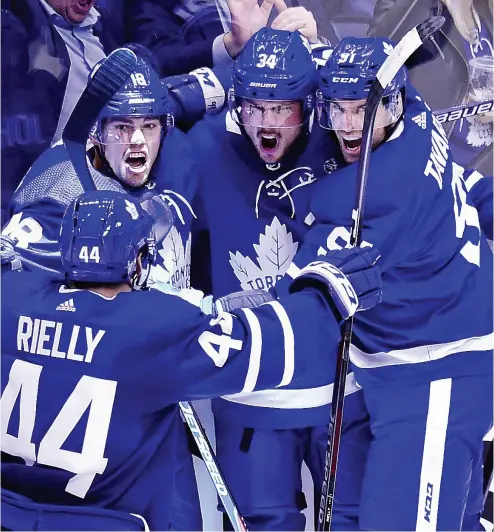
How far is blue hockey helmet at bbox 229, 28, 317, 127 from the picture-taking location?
2.32 metres

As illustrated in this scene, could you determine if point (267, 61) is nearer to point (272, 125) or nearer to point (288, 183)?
point (272, 125)

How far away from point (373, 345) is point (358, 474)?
0.34 m

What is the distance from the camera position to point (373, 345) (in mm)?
2518

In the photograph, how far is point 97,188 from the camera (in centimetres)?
246

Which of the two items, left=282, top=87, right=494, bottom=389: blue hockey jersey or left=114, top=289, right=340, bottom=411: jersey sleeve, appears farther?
left=282, top=87, right=494, bottom=389: blue hockey jersey

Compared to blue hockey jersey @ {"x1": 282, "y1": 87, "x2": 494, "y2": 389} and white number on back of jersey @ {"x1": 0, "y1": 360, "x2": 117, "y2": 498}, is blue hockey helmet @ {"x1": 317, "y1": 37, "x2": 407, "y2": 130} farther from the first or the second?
white number on back of jersey @ {"x1": 0, "y1": 360, "x2": 117, "y2": 498}

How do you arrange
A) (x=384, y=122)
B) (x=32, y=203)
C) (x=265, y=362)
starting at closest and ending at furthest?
(x=265, y=362) → (x=384, y=122) → (x=32, y=203)

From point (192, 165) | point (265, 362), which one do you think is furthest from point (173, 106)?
point (265, 362)

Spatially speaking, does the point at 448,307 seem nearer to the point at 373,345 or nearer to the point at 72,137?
the point at 373,345

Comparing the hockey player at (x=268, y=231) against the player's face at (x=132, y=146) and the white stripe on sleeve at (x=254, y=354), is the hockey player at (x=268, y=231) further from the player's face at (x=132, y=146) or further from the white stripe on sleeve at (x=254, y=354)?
the white stripe on sleeve at (x=254, y=354)

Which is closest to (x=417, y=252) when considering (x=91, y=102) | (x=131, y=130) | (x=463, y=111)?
(x=463, y=111)

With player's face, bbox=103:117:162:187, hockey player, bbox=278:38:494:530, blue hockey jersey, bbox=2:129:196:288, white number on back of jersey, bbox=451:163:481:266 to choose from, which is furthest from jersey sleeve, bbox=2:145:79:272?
white number on back of jersey, bbox=451:163:481:266

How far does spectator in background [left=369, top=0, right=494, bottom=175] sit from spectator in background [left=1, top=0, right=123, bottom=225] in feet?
2.30

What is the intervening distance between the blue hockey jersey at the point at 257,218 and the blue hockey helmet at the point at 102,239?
437 millimetres
